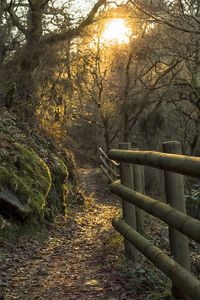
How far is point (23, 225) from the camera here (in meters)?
5.89

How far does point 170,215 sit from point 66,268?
102 inches

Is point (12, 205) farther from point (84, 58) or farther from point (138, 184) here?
point (84, 58)

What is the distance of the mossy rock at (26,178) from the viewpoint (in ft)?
19.5

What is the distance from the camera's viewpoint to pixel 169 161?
274 cm

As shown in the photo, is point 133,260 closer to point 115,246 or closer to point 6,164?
point 115,246

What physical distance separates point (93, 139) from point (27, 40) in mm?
17734

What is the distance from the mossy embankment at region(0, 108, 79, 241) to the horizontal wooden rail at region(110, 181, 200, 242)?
2.50 m

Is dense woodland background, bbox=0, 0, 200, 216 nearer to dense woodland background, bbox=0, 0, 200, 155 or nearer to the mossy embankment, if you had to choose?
dense woodland background, bbox=0, 0, 200, 155

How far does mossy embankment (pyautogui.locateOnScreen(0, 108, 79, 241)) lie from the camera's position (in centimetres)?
567

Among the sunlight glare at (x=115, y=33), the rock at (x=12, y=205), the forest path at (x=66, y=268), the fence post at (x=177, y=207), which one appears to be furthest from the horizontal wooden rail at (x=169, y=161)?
the sunlight glare at (x=115, y=33)

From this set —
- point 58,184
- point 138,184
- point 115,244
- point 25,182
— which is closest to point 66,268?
point 115,244

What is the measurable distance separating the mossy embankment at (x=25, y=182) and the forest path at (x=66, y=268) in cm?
42

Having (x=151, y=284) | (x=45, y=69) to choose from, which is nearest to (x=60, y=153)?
(x=45, y=69)

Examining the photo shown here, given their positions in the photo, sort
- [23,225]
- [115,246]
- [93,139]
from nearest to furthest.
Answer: [115,246] < [23,225] < [93,139]
